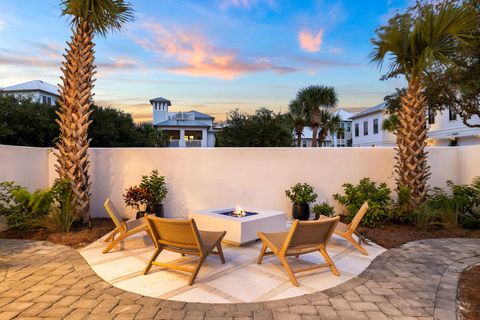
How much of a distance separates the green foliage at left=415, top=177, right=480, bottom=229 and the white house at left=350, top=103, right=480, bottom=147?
814cm

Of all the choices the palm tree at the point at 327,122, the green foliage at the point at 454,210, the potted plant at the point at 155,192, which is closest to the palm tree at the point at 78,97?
the potted plant at the point at 155,192

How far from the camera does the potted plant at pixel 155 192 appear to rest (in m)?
7.37

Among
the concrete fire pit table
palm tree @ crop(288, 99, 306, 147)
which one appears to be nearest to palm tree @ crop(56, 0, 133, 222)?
the concrete fire pit table

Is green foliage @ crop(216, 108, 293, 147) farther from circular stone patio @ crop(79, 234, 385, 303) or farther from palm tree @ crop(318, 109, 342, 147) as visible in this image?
circular stone patio @ crop(79, 234, 385, 303)

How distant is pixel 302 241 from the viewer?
13.2 ft

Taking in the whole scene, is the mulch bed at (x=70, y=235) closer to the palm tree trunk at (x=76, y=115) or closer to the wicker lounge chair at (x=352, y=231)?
the palm tree trunk at (x=76, y=115)

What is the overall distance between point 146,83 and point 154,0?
14.3 ft

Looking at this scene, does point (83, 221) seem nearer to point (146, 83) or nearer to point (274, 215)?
point (274, 215)

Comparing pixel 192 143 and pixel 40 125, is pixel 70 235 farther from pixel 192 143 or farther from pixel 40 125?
pixel 192 143

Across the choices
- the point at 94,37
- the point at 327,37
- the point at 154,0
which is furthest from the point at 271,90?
the point at 94,37

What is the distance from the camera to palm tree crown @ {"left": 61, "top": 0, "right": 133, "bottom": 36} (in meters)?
6.39

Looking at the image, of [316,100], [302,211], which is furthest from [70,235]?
[316,100]

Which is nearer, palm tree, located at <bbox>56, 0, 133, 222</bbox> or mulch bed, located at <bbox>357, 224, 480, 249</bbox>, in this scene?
mulch bed, located at <bbox>357, 224, 480, 249</bbox>

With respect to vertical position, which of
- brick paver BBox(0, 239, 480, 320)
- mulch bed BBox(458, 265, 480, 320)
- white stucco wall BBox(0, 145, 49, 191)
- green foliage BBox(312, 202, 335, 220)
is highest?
white stucco wall BBox(0, 145, 49, 191)
